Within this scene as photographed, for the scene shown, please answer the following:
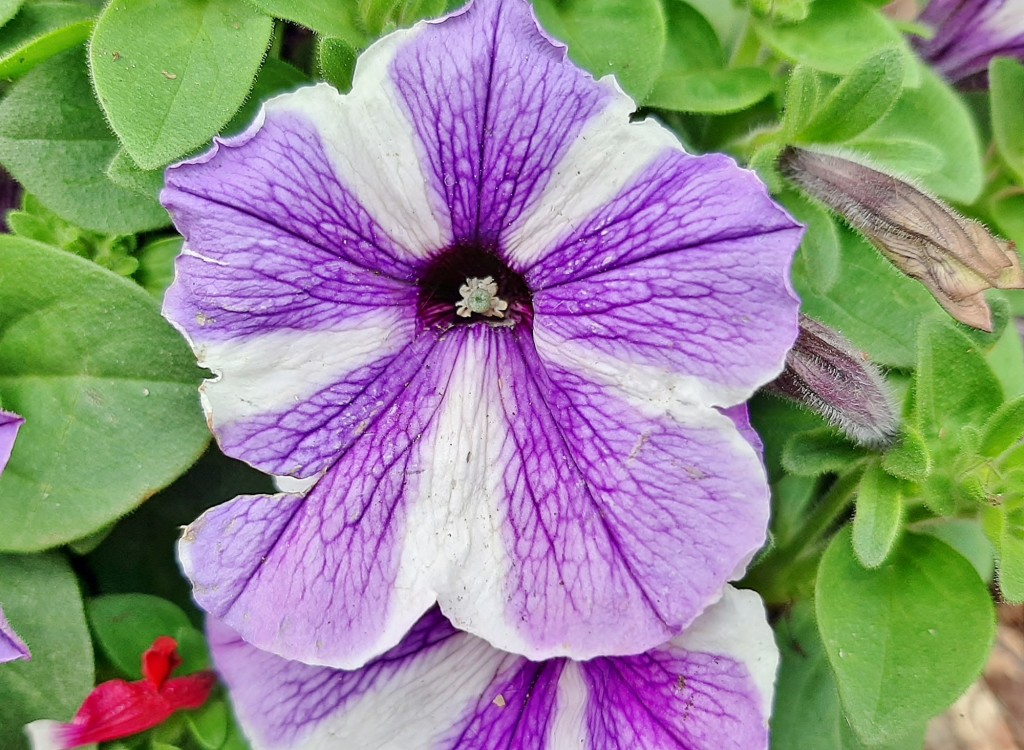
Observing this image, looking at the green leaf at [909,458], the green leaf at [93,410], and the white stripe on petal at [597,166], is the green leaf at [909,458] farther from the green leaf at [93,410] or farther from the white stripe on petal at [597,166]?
the green leaf at [93,410]

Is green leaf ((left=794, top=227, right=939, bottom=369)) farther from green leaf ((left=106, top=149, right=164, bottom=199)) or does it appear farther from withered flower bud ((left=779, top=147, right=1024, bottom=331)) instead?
green leaf ((left=106, top=149, right=164, bottom=199))

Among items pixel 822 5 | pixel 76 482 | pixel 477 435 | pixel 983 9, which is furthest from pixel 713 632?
pixel 983 9

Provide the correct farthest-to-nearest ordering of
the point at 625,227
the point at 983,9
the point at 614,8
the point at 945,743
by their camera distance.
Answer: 1. the point at 945,743
2. the point at 983,9
3. the point at 614,8
4. the point at 625,227

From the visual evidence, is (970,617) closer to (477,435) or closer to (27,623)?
(477,435)

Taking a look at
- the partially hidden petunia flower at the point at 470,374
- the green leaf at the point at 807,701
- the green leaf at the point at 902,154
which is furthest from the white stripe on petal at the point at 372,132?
the green leaf at the point at 807,701

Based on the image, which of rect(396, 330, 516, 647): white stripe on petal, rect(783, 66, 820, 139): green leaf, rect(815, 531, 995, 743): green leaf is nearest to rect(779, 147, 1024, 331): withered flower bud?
rect(783, 66, 820, 139): green leaf
